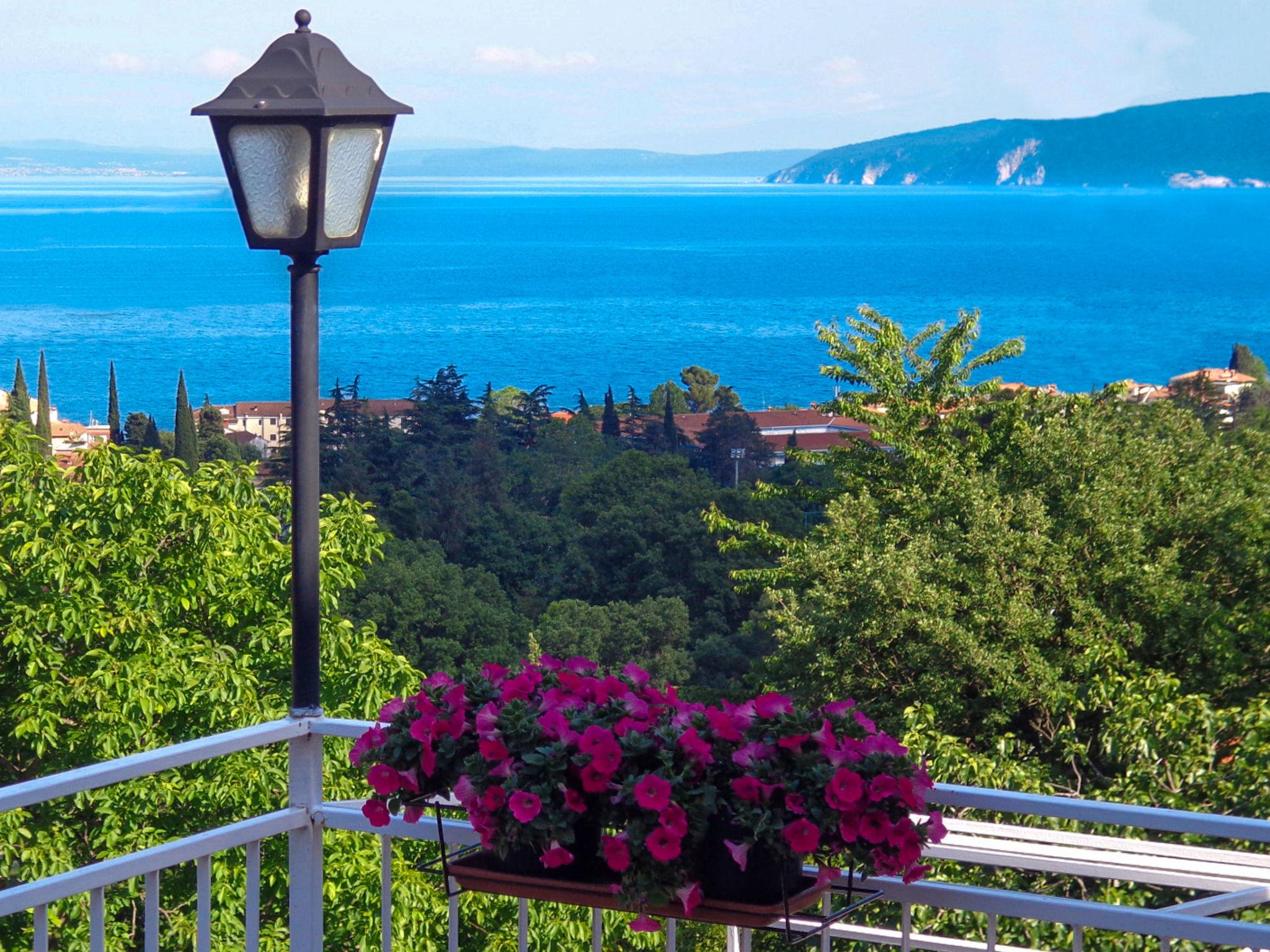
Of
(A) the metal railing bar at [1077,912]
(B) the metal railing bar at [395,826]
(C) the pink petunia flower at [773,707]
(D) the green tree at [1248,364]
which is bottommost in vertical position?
(B) the metal railing bar at [395,826]

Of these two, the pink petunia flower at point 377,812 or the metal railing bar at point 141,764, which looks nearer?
the metal railing bar at point 141,764

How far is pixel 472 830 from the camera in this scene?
1870mm

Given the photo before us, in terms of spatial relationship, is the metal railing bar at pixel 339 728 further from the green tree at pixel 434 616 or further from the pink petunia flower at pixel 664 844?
the green tree at pixel 434 616

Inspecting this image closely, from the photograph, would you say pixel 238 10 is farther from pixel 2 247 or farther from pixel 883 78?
pixel 2 247

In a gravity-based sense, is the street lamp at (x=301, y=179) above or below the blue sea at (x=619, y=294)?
below

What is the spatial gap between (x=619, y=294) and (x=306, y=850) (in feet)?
326

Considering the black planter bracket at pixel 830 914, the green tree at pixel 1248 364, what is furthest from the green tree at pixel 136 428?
the black planter bracket at pixel 830 914

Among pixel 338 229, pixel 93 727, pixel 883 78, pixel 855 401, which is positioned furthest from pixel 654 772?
pixel 883 78

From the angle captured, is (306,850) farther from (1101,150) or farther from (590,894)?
(1101,150)

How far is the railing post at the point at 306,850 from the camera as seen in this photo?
81.7 inches

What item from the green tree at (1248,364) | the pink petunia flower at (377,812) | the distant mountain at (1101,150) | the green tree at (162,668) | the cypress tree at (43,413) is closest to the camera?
the pink petunia flower at (377,812)

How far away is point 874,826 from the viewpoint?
4.89 feet

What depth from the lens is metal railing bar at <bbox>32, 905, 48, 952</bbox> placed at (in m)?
1.67

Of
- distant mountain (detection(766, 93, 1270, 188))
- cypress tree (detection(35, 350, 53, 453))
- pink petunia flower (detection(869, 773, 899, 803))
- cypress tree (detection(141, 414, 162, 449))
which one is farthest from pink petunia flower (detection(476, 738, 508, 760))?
distant mountain (detection(766, 93, 1270, 188))
